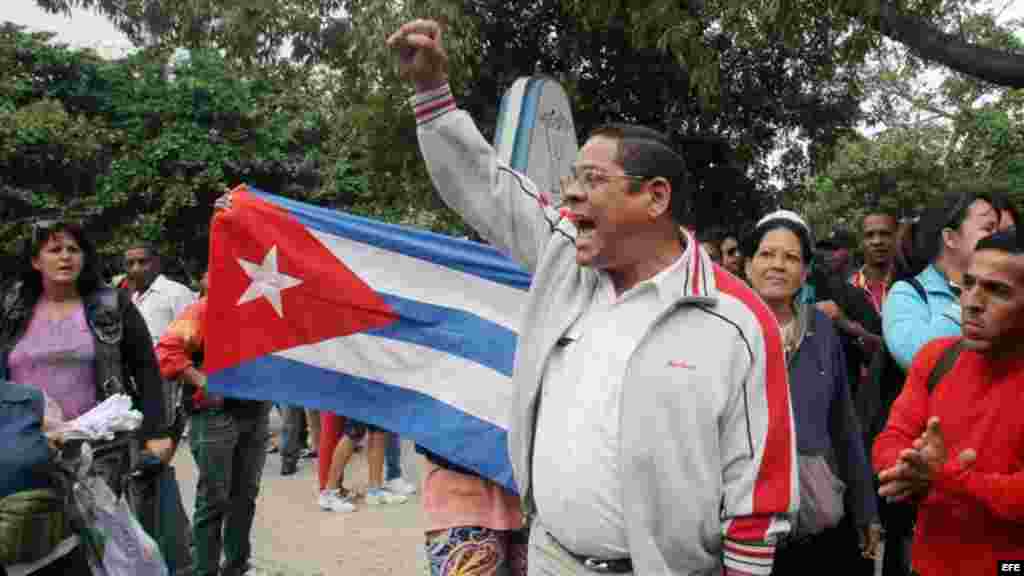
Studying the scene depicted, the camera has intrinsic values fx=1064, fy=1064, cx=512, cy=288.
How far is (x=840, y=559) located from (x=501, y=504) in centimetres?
124

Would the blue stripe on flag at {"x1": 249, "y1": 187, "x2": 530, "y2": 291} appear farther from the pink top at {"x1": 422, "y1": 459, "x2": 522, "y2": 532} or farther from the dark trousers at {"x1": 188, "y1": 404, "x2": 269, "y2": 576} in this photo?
the dark trousers at {"x1": 188, "y1": 404, "x2": 269, "y2": 576}

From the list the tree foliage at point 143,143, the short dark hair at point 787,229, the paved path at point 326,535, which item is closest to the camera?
the short dark hair at point 787,229

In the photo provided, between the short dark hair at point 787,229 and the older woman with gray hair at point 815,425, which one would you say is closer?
the older woman with gray hair at point 815,425

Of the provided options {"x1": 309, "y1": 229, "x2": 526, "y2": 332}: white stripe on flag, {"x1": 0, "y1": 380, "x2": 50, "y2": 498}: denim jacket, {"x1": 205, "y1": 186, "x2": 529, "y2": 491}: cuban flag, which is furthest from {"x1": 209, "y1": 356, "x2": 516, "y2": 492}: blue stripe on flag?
{"x1": 0, "y1": 380, "x2": 50, "y2": 498}: denim jacket

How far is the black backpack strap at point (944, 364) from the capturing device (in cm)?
301

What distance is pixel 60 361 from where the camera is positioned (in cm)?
455

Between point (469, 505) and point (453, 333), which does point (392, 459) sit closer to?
point (453, 333)

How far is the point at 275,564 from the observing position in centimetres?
674

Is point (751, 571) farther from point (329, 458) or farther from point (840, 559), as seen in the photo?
point (329, 458)

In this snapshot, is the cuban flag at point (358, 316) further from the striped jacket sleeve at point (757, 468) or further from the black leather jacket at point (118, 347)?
the striped jacket sleeve at point (757, 468)

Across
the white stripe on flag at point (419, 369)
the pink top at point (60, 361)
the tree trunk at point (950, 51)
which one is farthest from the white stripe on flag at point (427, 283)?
the tree trunk at point (950, 51)

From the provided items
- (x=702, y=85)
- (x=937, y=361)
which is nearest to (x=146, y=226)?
(x=702, y=85)

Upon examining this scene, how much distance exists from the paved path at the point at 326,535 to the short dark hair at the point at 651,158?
453cm

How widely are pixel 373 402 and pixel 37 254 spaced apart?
1.65 m
